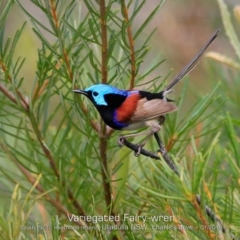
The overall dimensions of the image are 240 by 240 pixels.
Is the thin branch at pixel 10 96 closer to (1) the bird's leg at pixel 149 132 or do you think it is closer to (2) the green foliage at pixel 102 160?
(2) the green foliage at pixel 102 160

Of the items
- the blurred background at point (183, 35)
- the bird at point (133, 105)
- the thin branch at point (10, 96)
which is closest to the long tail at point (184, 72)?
the bird at point (133, 105)

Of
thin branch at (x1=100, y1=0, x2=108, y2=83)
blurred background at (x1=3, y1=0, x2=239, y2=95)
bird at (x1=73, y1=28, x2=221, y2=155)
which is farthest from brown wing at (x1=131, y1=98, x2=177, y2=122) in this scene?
blurred background at (x1=3, y1=0, x2=239, y2=95)

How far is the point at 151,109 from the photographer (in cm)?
84

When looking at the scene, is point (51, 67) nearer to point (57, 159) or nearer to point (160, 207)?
point (57, 159)

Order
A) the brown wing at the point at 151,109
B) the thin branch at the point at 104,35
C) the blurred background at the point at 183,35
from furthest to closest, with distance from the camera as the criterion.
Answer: the blurred background at the point at 183,35 → the brown wing at the point at 151,109 → the thin branch at the point at 104,35

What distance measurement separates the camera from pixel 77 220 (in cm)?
77

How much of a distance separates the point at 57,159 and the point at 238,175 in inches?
13.4

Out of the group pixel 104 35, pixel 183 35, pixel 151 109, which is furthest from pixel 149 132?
pixel 183 35

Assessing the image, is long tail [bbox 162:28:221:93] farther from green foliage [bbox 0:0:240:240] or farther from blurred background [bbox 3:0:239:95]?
blurred background [bbox 3:0:239:95]

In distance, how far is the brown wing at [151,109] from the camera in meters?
0.83

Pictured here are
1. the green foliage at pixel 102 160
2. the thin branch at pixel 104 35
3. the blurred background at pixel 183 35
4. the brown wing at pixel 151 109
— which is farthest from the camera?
the blurred background at pixel 183 35

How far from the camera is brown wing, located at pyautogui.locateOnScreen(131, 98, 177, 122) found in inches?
32.8

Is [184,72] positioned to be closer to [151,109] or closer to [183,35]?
[151,109]

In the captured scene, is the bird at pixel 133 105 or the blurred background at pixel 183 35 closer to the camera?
the bird at pixel 133 105
